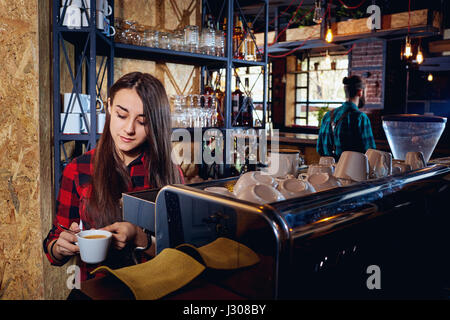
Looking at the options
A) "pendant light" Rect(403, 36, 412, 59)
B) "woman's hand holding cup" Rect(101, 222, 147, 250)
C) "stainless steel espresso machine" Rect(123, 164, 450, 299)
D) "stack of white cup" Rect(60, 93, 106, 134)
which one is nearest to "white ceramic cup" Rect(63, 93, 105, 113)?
"stack of white cup" Rect(60, 93, 106, 134)

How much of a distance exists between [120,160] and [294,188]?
934 mm

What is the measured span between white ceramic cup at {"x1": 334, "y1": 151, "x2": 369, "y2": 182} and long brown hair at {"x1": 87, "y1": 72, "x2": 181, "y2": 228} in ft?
2.58

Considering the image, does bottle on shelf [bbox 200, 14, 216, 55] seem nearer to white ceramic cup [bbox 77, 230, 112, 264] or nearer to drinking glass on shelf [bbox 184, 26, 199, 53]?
drinking glass on shelf [bbox 184, 26, 199, 53]

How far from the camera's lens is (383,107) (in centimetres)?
745

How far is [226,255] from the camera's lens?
788 millimetres

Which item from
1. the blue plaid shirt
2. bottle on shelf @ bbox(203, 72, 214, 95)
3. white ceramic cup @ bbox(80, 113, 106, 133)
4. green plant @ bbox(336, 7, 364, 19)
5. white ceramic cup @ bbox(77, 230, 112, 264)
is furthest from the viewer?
green plant @ bbox(336, 7, 364, 19)

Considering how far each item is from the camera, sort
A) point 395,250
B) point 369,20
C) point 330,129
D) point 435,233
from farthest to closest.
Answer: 1. point 369,20
2. point 330,129
3. point 435,233
4. point 395,250

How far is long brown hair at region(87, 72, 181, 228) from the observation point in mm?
1521

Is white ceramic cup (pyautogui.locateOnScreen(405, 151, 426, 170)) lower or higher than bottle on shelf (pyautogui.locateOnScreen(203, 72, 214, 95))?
lower

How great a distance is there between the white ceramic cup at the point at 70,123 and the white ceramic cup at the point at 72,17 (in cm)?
44

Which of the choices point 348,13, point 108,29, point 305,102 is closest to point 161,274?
point 108,29
